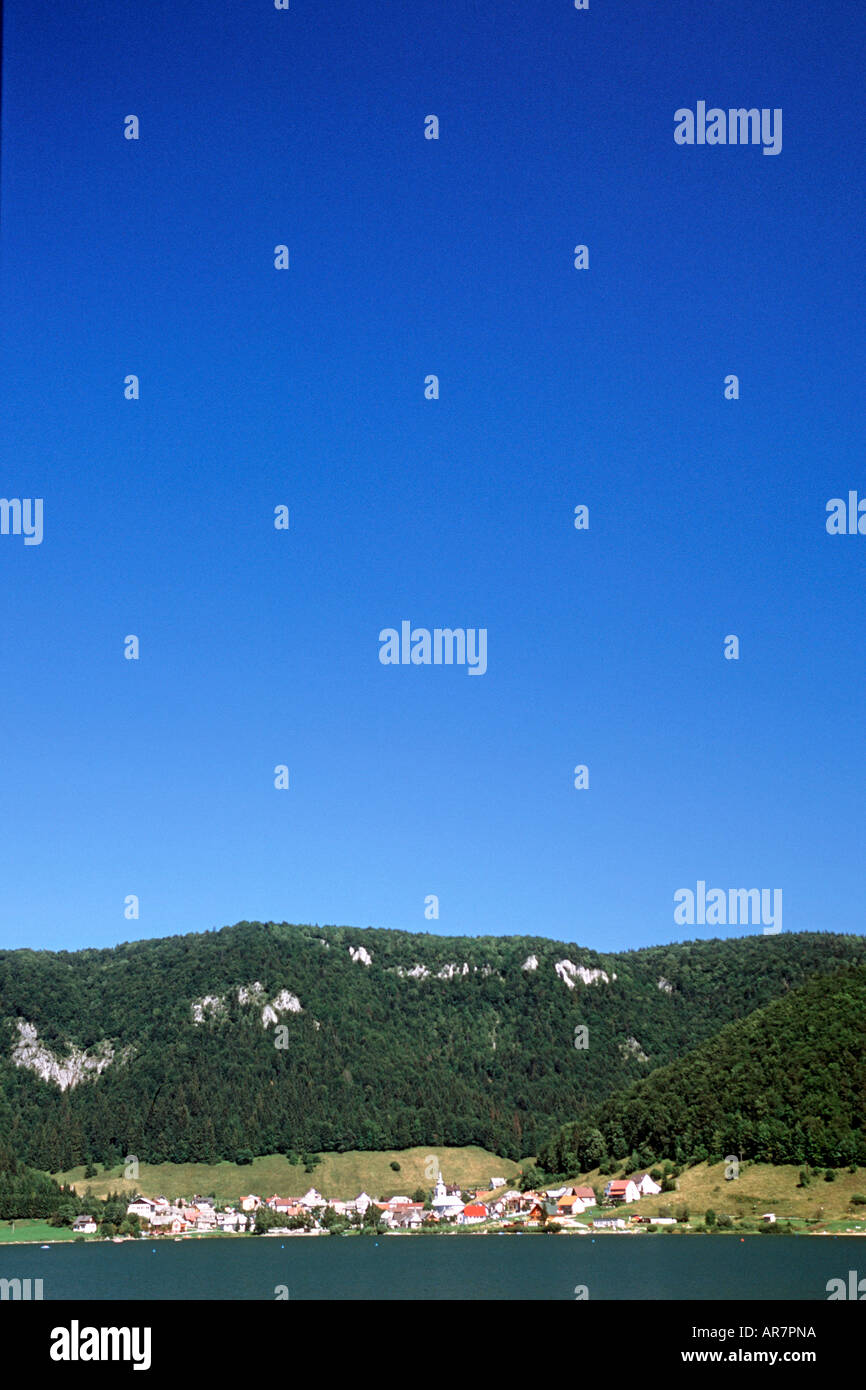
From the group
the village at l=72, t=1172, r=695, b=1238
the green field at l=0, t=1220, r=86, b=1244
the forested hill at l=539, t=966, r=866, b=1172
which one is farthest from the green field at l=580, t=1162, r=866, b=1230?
the green field at l=0, t=1220, r=86, b=1244

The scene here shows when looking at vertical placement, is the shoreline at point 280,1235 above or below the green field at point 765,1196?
below

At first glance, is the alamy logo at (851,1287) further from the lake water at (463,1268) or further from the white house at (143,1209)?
the white house at (143,1209)

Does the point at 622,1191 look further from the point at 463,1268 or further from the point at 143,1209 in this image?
the point at 143,1209

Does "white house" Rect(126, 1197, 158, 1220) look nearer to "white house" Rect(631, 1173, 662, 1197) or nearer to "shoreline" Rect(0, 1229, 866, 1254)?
"shoreline" Rect(0, 1229, 866, 1254)

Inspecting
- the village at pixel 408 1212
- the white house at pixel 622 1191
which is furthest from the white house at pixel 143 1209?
the white house at pixel 622 1191

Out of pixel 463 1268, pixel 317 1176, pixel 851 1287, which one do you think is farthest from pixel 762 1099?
pixel 317 1176
